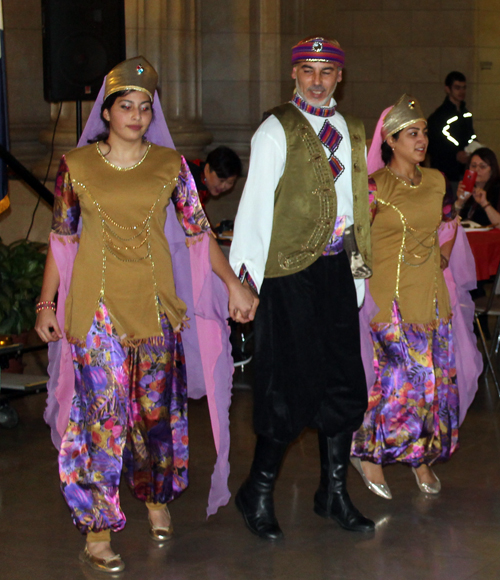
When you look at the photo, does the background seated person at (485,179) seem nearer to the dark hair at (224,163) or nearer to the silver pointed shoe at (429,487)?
the dark hair at (224,163)

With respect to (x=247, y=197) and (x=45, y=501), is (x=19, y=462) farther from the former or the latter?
(x=247, y=197)

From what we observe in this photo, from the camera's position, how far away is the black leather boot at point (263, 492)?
3879 millimetres

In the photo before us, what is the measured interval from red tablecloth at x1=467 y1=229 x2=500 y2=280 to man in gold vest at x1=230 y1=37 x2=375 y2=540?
9.51 feet

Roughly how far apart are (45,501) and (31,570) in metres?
0.76

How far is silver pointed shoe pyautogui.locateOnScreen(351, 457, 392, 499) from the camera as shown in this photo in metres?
4.35

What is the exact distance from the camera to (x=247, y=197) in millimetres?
3613

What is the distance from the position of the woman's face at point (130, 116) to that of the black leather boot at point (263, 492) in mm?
1276

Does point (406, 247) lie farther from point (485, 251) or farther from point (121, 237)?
point (485, 251)

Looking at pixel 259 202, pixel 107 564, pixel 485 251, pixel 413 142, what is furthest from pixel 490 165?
pixel 107 564

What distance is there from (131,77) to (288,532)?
1.88m

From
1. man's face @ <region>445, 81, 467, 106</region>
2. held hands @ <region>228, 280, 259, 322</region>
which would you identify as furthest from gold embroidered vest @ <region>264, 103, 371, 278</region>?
man's face @ <region>445, 81, 467, 106</region>

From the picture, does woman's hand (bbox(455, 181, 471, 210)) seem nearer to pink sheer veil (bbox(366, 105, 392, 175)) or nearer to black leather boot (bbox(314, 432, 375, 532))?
pink sheer veil (bbox(366, 105, 392, 175))

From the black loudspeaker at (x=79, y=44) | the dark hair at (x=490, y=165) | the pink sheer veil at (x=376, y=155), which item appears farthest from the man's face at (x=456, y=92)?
the pink sheer veil at (x=376, y=155)

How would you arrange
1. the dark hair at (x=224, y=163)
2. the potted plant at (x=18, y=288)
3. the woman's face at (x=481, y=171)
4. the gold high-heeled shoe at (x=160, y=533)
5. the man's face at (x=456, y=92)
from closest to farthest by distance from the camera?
the gold high-heeled shoe at (x=160, y=533)
the potted plant at (x=18, y=288)
the dark hair at (x=224, y=163)
the woman's face at (x=481, y=171)
the man's face at (x=456, y=92)
